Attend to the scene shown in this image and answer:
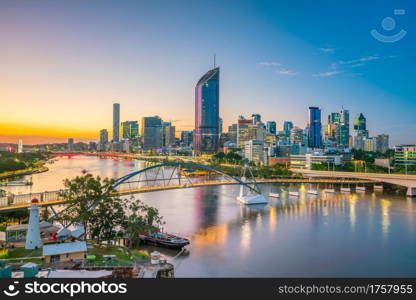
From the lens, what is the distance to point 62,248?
46.6 ft

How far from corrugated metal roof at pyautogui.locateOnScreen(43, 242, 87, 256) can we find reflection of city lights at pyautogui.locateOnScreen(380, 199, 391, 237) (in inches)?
740

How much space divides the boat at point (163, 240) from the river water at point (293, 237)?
1.54 feet

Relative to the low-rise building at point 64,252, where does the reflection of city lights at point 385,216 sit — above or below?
below

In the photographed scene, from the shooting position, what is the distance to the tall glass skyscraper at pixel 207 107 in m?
155

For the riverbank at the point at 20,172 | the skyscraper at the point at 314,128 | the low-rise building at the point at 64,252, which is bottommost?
the riverbank at the point at 20,172

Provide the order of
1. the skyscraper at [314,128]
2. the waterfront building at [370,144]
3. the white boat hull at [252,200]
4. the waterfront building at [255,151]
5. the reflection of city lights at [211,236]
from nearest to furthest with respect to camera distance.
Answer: the reflection of city lights at [211,236]
the white boat hull at [252,200]
the waterfront building at [255,151]
the waterfront building at [370,144]
the skyscraper at [314,128]

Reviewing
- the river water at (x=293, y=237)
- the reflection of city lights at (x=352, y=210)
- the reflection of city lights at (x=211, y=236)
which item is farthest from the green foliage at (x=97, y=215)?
the reflection of city lights at (x=352, y=210)

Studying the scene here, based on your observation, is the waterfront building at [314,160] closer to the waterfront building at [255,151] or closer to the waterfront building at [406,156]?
the waterfront building at [406,156]

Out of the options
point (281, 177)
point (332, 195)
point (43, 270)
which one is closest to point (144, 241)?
point (43, 270)

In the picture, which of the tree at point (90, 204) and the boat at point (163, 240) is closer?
the tree at point (90, 204)

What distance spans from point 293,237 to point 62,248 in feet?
47.0

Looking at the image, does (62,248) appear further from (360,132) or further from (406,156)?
(360,132)

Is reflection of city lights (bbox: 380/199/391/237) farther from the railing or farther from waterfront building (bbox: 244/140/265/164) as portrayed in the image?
waterfront building (bbox: 244/140/265/164)

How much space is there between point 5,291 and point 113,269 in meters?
7.06
